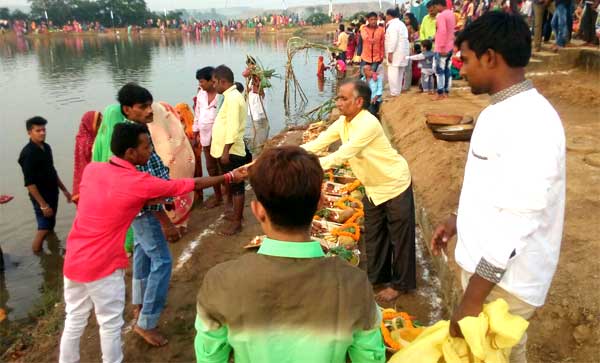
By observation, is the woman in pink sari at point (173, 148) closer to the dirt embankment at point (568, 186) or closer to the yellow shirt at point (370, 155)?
the yellow shirt at point (370, 155)

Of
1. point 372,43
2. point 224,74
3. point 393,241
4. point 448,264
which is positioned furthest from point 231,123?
point 372,43

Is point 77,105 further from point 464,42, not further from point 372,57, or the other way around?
point 464,42

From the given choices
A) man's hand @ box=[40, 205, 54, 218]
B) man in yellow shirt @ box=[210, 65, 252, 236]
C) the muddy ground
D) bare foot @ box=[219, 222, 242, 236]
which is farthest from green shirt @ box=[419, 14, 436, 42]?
man's hand @ box=[40, 205, 54, 218]

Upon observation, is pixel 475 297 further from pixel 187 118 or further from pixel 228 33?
pixel 228 33

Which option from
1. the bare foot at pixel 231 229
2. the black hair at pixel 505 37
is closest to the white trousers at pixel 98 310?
the black hair at pixel 505 37

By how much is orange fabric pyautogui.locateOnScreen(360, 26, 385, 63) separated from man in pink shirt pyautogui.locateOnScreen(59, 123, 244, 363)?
9355mm

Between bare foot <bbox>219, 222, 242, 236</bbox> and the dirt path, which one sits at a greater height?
bare foot <bbox>219, 222, 242, 236</bbox>

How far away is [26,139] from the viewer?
13.5 m

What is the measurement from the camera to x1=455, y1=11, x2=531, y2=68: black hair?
1.85 m

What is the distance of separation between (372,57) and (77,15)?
8355cm

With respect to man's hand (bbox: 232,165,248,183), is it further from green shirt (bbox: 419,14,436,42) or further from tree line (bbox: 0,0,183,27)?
tree line (bbox: 0,0,183,27)

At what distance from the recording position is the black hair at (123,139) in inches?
121

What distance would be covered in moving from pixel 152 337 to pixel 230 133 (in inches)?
114

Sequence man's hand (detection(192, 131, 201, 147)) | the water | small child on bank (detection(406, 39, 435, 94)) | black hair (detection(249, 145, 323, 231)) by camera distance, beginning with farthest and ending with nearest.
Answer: small child on bank (detection(406, 39, 435, 94))
man's hand (detection(192, 131, 201, 147))
the water
black hair (detection(249, 145, 323, 231))
